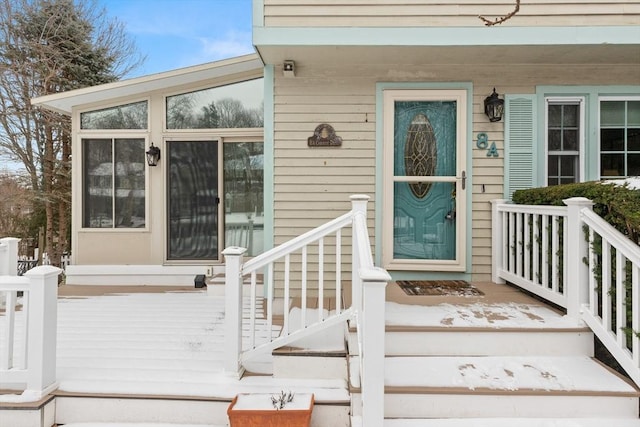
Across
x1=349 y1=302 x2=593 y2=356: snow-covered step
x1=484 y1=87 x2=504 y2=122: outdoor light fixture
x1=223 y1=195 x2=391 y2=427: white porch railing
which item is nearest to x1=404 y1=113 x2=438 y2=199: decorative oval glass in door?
Answer: x1=484 y1=87 x2=504 y2=122: outdoor light fixture

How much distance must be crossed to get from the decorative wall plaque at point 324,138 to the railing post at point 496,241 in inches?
68.7

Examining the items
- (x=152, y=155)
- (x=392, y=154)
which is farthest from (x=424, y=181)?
(x=152, y=155)

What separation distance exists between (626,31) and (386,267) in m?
3.16

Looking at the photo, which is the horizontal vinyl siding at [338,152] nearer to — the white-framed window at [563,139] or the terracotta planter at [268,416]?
the white-framed window at [563,139]

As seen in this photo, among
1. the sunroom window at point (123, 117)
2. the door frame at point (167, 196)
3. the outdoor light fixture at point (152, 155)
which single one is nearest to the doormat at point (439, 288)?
the door frame at point (167, 196)

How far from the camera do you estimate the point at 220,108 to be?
5.48m

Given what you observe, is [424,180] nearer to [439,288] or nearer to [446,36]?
[439,288]

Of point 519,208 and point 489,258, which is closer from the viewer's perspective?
point 519,208

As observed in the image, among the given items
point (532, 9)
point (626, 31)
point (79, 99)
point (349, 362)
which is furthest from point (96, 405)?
point (626, 31)

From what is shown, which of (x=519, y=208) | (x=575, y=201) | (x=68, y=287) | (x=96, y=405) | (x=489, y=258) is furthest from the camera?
(x=68, y=287)

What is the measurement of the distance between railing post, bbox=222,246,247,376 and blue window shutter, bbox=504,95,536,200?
9.81ft

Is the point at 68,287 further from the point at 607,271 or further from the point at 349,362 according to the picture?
the point at 607,271

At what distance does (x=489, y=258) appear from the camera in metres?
4.14

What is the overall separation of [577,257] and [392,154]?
1960mm
